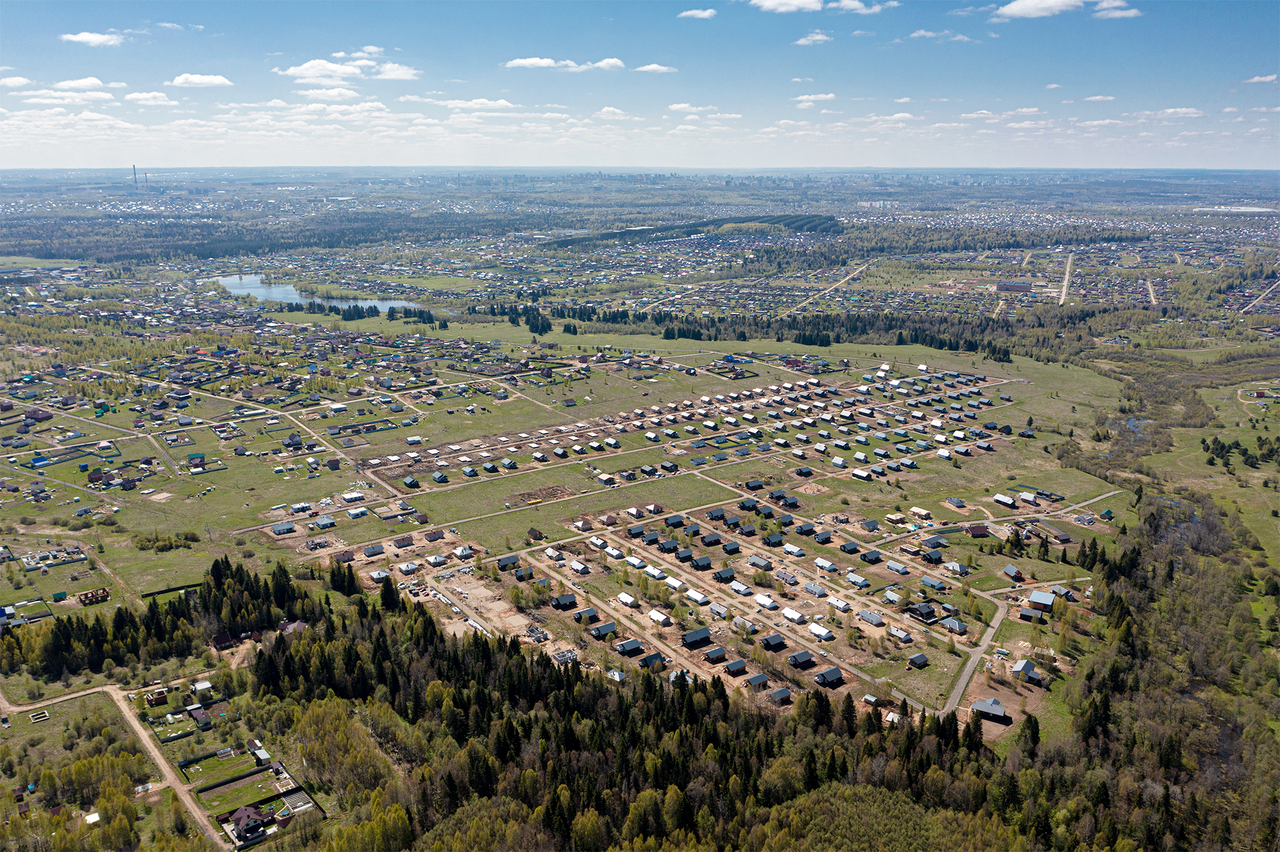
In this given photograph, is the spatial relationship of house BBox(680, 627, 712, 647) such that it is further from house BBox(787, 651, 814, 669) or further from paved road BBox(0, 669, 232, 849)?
paved road BBox(0, 669, 232, 849)

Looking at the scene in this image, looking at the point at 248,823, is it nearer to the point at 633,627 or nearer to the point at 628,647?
the point at 628,647

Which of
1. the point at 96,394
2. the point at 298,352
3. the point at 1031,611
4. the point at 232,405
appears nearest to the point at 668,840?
the point at 1031,611

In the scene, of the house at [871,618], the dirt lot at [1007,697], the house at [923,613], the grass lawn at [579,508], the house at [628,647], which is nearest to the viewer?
the dirt lot at [1007,697]

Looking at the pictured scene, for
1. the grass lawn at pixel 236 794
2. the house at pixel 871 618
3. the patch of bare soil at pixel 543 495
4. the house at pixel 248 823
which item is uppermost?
the patch of bare soil at pixel 543 495

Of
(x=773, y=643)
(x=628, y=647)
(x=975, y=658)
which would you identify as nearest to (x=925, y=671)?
(x=975, y=658)

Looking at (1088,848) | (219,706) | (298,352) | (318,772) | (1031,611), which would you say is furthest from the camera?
(298,352)

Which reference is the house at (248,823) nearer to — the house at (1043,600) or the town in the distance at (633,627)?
the town in the distance at (633,627)

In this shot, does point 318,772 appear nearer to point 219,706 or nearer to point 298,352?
point 219,706

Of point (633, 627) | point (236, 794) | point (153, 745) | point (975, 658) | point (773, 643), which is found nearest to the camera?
point (236, 794)

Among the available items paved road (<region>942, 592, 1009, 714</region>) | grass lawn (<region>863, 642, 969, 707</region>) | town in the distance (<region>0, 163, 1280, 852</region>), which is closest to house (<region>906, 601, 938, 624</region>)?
town in the distance (<region>0, 163, 1280, 852</region>)

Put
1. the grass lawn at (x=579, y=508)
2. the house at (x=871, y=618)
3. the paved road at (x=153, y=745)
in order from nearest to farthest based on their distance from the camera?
1. the paved road at (x=153, y=745)
2. the house at (x=871, y=618)
3. the grass lawn at (x=579, y=508)

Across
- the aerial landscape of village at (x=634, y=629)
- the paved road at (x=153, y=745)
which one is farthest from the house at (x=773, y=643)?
the paved road at (x=153, y=745)
